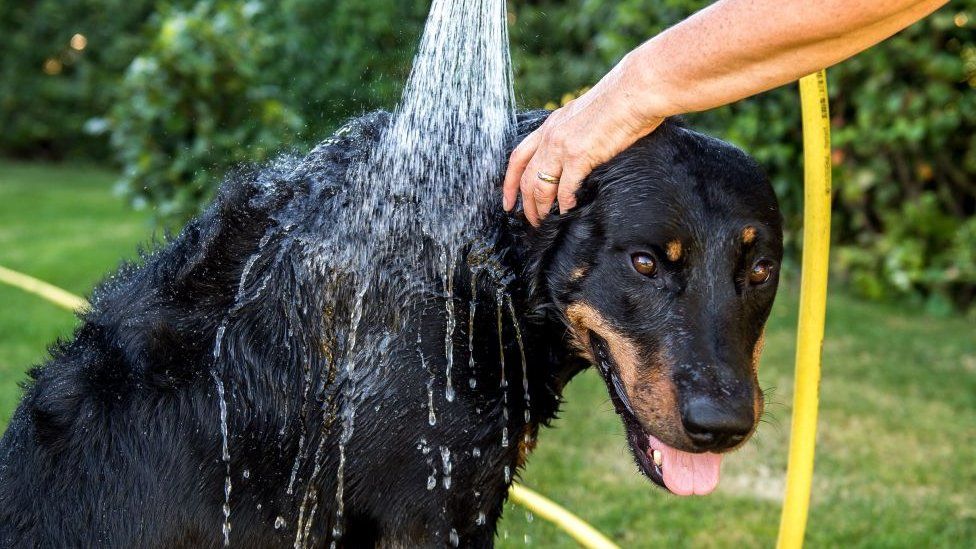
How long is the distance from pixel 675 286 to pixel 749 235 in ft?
0.69

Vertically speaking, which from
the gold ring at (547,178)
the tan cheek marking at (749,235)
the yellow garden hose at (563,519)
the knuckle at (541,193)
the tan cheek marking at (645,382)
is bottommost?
the yellow garden hose at (563,519)

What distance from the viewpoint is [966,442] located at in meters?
5.07

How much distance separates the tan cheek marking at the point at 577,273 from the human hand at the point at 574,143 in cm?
15

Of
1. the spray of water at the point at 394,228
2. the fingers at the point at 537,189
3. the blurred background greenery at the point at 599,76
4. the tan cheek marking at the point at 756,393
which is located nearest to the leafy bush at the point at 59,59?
the blurred background greenery at the point at 599,76

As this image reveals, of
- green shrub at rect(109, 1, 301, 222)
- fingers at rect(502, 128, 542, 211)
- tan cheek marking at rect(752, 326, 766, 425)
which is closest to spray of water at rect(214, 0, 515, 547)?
fingers at rect(502, 128, 542, 211)

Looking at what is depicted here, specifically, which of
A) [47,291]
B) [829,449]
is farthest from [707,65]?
[47,291]

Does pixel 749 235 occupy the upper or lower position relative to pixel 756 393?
upper

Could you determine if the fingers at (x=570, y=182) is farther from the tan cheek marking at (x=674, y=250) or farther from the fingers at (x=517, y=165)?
the tan cheek marking at (x=674, y=250)

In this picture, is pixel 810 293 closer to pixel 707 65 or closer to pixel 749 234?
pixel 749 234

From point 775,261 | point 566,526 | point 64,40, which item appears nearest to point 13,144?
point 64,40

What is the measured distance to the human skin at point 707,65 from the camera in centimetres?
184

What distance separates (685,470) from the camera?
7.78ft

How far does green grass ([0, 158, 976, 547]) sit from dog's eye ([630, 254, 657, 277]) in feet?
2.43

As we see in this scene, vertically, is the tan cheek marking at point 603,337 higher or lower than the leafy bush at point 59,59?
higher
